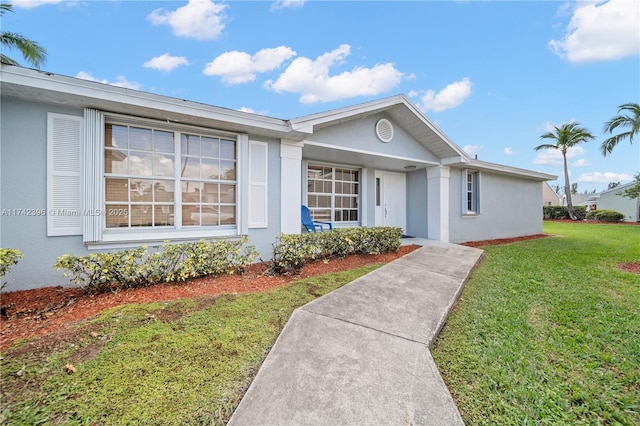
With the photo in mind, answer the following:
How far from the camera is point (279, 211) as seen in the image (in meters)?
6.03

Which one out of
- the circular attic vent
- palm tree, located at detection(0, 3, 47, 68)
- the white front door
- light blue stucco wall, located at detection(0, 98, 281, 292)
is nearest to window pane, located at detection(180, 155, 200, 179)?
light blue stucco wall, located at detection(0, 98, 281, 292)

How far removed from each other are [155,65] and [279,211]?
844 cm

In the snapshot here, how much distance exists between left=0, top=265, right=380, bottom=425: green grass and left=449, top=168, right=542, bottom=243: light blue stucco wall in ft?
27.2

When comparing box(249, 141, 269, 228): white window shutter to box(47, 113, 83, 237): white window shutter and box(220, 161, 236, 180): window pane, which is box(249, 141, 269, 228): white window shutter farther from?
box(47, 113, 83, 237): white window shutter

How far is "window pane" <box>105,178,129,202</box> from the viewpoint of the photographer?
4547 millimetres

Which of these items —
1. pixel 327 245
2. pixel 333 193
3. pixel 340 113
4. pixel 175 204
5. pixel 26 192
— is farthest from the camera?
pixel 333 193

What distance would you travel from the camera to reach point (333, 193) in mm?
8664

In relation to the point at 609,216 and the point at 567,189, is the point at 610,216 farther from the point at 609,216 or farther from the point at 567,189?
the point at 567,189

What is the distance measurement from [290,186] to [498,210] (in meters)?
9.52

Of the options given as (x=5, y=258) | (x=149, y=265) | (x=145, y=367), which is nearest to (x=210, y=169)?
(x=149, y=265)

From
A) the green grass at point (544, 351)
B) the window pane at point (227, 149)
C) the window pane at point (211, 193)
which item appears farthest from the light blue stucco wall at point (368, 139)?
the green grass at point (544, 351)

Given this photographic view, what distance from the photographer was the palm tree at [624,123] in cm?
1554

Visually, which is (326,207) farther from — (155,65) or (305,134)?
(155,65)

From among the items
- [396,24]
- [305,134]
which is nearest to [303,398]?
[305,134]
